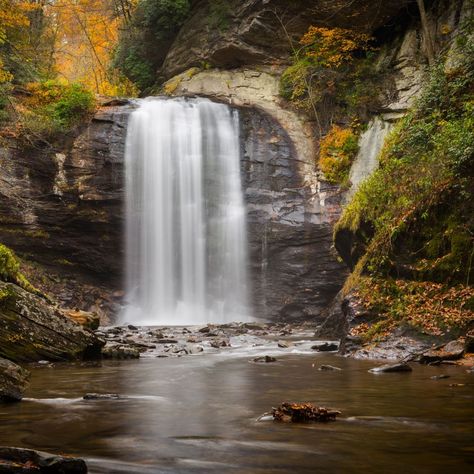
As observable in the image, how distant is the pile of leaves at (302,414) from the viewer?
440 centimetres

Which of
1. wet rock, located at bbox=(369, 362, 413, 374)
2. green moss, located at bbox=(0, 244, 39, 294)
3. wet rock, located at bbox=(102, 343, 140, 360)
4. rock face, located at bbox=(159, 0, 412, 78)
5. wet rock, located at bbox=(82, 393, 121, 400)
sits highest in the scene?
rock face, located at bbox=(159, 0, 412, 78)

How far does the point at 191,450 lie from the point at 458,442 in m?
1.75

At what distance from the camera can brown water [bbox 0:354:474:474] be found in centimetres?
331

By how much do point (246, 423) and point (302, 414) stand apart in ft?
1.49

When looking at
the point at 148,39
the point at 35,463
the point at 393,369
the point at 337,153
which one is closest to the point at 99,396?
the point at 35,463

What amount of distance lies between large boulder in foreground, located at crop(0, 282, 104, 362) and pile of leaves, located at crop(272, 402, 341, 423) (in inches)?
212

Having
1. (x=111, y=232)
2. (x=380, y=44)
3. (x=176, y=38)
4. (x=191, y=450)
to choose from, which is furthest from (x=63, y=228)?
(x=191, y=450)

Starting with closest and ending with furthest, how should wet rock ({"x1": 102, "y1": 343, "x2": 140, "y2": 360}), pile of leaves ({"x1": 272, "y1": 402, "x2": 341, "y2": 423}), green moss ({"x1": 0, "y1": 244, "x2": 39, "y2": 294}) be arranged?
pile of leaves ({"x1": 272, "y1": 402, "x2": 341, "y2": 423}), green moss ({"x1": 0, "y1": 244, "x2": 39, "y2": 294}), wet rock ({"x1": 102, "y1": 343, "x2": 140, "y2": 360})

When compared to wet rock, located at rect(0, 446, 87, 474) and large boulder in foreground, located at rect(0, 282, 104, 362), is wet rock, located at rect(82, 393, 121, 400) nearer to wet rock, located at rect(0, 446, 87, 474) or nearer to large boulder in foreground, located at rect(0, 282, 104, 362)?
wet rock, located at rect(0, 446, 87, 474)

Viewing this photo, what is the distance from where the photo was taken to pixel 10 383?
5.28 metres

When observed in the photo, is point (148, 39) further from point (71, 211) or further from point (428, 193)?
point (428, 193)

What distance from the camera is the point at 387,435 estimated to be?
3.93 m

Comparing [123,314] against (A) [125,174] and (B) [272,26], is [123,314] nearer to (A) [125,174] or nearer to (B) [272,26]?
(A) [125,174]

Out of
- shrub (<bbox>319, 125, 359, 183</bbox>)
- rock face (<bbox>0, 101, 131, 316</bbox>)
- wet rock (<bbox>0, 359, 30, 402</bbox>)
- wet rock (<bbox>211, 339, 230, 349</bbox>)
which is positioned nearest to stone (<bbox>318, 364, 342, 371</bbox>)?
wet rock (<bbox>0, 359, 30, 402</bbox>)
